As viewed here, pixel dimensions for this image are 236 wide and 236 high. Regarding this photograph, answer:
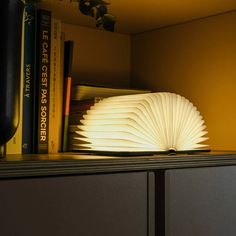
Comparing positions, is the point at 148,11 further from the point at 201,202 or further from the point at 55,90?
the point at 201,202

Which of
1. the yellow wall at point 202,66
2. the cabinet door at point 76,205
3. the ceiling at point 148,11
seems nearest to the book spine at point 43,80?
the ceiling at point 148,11

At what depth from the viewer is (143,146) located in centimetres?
90

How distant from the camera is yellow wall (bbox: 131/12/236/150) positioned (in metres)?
1.17

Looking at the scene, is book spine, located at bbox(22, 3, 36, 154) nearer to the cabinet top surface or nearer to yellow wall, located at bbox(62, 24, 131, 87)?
the cabinet top surface

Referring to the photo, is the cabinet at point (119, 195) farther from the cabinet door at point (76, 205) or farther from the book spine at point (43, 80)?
the book spine at point (43, 80)

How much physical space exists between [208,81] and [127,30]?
1.05ft

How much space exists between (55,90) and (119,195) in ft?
1.16

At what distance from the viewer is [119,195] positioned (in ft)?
2.49

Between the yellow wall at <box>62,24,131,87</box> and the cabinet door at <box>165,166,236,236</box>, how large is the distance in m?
0.57

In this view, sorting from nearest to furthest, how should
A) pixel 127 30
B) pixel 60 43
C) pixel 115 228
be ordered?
pixel 115 228 → pixel 60 43 → pixel 127 30

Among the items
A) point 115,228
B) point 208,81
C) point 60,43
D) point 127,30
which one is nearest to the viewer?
point 115,228

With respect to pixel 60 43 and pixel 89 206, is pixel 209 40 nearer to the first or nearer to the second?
pixel 60 43

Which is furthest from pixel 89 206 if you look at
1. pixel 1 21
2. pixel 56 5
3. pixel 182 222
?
pixel 56 5

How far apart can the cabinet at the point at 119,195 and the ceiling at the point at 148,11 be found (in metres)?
0.42
